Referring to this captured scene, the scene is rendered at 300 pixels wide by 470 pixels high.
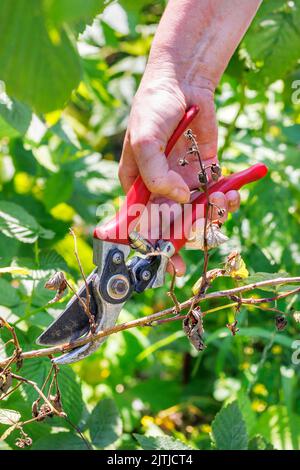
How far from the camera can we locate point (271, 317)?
2066mm

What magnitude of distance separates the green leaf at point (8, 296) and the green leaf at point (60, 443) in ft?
0.83

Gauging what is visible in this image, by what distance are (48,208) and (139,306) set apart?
433 mm

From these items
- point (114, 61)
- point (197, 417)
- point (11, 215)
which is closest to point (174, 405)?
point (197, 417)

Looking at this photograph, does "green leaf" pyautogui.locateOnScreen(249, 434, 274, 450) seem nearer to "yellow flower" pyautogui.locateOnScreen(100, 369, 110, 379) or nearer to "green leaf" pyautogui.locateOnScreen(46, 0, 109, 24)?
"yellow flower" pyautogui.locateOnScreen(100, 369, 110, 379)

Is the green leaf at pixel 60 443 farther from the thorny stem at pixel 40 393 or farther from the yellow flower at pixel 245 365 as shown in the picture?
the yellow flower at pixel 245 365

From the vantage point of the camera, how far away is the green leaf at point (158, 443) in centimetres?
136

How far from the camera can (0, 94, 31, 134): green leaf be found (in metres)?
1.40

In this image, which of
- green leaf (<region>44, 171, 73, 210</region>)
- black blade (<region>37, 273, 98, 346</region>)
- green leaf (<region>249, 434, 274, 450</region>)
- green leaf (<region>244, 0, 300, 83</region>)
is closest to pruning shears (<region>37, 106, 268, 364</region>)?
black blade (<region>37, 273, 98, 346</region>)

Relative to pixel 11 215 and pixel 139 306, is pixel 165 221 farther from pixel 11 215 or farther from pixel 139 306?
pixel 139 306

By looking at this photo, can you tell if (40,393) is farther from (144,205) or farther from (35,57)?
(35,57)

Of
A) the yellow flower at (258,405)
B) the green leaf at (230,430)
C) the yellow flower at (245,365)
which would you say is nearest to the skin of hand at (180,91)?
the green leaf at (230,430)

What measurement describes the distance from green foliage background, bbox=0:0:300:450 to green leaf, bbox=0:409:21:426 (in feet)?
0.57

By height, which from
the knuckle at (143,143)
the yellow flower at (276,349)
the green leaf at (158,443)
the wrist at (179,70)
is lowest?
the yellow flower at (276,349)

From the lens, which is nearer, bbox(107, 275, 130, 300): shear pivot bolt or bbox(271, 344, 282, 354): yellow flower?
bbox(107, 275, 130, 300): shear pivot bolt
